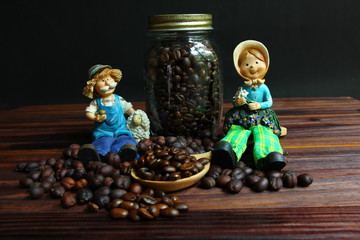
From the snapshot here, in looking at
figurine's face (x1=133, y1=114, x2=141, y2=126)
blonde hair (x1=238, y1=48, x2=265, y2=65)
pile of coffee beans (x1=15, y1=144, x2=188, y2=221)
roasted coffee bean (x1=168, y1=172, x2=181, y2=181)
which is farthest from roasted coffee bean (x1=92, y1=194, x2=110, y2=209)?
blonde hair (x1=238, y1=48, x2=265, y2=65)

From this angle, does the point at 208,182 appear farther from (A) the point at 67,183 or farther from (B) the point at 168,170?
(A) the point at 67,183

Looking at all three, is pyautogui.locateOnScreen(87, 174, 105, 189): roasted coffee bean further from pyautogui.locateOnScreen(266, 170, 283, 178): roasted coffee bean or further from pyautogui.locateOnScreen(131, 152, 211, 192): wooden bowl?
pyautogui.locateOnScreen(266, 170, 283, 178): roasted coffee bean

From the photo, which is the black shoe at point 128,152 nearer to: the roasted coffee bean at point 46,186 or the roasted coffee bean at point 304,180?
the roasted coffee bean at point 46,186

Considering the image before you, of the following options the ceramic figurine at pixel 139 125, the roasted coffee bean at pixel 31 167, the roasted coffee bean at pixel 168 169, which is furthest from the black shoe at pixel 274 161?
the roasted coffee bean at pixel 31 167

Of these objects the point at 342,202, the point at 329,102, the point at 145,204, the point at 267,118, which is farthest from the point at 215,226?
the point at 329,102

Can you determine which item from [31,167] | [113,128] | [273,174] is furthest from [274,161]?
[31,167]

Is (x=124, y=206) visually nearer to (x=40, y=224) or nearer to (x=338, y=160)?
(x=40, y=224)
